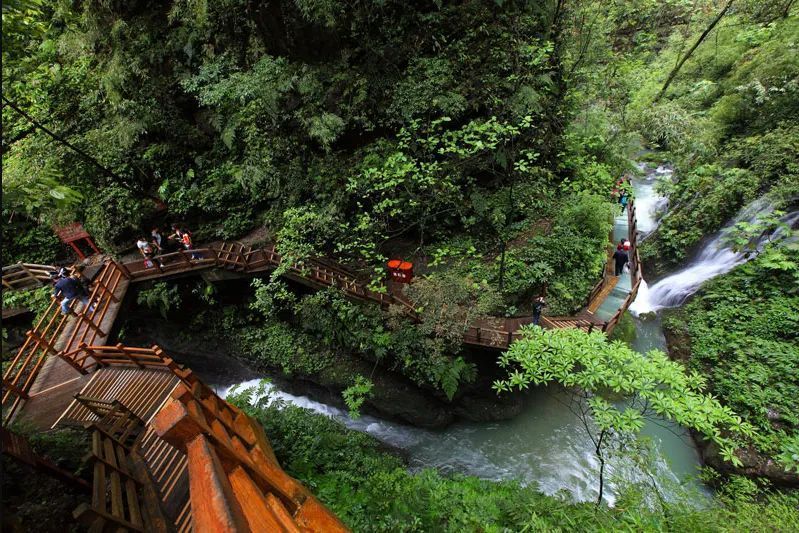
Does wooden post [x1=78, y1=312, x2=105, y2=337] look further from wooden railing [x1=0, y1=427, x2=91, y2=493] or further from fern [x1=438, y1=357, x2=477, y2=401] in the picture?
fern [x1=438, y1=357, x2=477, y2=401]

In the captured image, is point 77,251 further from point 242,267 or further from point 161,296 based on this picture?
point 242,267

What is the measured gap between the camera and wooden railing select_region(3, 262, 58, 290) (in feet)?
39.3

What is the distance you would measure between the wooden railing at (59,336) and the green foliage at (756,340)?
16568 mm

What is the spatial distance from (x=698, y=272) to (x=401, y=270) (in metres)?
11.6

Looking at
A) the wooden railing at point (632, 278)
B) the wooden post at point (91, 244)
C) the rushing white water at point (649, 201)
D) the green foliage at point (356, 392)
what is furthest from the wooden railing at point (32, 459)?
the rushing white water at point (649, 201)

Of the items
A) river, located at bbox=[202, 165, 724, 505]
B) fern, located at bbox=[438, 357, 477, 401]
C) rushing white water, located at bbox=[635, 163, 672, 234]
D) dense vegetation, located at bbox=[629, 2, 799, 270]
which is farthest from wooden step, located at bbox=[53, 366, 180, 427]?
rushing white water, located at bbox=[635, 163, 672, 234]

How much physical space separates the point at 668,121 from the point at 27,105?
2391cm

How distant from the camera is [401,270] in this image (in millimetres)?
12031

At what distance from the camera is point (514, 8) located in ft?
40.8

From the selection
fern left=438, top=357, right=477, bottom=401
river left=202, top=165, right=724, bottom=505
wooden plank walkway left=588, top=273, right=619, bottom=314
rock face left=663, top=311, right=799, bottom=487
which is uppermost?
fern left=438, top=357, right=477, bottom=401

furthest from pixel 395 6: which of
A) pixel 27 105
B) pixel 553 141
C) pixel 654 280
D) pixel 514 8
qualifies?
pixel 654 280

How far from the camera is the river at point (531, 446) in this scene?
1019cm

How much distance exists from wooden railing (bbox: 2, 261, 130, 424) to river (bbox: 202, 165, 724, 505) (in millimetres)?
5010

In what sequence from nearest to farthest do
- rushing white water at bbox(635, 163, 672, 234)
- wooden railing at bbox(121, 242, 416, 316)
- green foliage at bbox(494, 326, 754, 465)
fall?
1. green foliage at bbox(494, 326, 754, 465)
2. wooden railing at bbox(121, 242, 416, 316)
3. rushing white water at bbox(635, 163, 672, 234)
